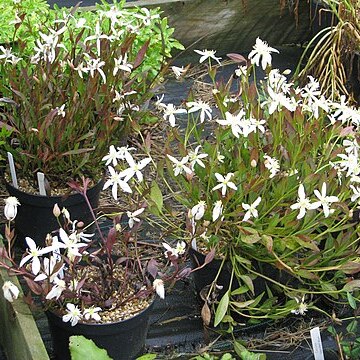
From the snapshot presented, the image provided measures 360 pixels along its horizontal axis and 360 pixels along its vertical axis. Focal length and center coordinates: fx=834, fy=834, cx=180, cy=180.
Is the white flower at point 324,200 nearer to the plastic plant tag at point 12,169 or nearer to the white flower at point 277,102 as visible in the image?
the white flower at point 277,102

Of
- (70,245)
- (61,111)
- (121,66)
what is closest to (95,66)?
(121,66)

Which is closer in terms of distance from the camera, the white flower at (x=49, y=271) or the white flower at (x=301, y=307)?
the white flower at (x=49, y=271)

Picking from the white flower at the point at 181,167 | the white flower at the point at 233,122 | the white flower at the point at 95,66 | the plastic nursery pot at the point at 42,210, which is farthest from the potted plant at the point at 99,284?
the white flower at the point at 95,66

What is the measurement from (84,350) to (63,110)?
3.37 feet

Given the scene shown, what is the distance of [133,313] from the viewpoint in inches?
92.2

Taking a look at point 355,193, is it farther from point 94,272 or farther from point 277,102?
point 94,272

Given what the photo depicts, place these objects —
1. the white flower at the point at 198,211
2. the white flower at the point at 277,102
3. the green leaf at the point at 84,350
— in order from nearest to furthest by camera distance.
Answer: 1. the green leaf at the point at 84,350
2. the white flower at the point at 198,211
3. the white flower at the point at 277,102

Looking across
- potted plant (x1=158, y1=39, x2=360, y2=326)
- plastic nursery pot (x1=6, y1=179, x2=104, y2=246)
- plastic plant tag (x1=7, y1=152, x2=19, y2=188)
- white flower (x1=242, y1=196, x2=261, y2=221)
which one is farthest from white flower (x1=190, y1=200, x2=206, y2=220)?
plastic plant tag (x1=7, y1=152, x2=19, y2=188)

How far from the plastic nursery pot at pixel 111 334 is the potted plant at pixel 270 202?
197 mm

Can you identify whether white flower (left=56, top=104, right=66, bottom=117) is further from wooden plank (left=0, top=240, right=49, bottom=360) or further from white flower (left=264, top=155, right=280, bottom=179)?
white flower (left=264, top=155, right=280, bottom=179)

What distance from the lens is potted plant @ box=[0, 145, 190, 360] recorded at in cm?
215

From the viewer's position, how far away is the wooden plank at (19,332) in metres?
2.18

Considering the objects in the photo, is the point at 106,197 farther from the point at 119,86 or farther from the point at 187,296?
the point at 187,296

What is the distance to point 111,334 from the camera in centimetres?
229
